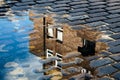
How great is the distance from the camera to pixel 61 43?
683 cm

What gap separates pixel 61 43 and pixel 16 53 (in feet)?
3.82

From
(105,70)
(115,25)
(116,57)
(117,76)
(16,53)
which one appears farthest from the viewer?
(115,25)

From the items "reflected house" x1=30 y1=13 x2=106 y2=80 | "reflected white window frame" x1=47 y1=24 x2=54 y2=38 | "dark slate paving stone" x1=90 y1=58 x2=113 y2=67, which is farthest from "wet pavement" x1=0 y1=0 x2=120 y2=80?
"reflected white window frame" x1=47 y1=24 x2=54 y2=38

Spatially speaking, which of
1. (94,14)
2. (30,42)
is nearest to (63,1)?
(94,14)

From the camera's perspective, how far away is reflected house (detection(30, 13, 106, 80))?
19.3ft

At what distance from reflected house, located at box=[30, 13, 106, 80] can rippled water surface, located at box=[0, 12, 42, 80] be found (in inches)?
7.8

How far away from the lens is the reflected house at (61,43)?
5.89 meters

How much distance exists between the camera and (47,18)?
853 centimetres

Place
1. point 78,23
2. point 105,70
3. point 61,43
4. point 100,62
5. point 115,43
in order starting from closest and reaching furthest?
point 105,70
point 100,62
point 115,43
point 61,43
point 78,23

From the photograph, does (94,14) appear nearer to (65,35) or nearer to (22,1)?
(65,35)

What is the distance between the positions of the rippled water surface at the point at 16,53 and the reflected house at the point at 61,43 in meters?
0.20

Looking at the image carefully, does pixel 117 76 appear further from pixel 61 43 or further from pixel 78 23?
pixel 78 23

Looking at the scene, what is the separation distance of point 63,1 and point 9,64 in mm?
5386

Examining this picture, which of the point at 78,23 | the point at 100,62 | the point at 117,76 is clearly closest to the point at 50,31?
the point at 78,23
